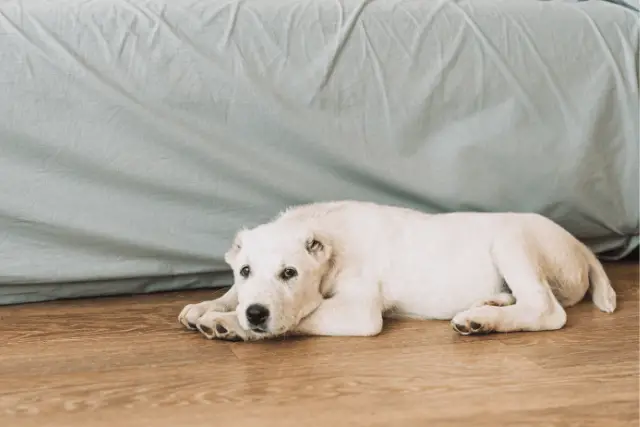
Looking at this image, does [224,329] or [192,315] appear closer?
[224,329]

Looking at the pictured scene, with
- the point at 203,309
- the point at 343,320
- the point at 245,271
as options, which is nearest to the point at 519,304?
the point at 343,320

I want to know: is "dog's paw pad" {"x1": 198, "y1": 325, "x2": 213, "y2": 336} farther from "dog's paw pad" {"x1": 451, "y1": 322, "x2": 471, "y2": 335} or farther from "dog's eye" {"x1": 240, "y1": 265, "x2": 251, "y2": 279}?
"dog's paw pad" {"x1": 451, "y1": 322, "x2": 471, "y2": 335}

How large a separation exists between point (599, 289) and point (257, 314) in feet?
3.11

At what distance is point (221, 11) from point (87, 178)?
1.97 feet

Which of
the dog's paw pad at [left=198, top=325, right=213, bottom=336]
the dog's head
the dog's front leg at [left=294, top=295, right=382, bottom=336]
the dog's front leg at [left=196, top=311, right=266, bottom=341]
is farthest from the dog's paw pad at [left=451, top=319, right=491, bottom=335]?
the dog's paw pad at [left=198, top=325, right=213, bottom=336]

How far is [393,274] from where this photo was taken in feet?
6.55

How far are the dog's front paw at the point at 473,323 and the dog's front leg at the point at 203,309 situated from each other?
579 millimetres

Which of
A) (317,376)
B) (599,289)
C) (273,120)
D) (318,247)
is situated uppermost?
(273,120)

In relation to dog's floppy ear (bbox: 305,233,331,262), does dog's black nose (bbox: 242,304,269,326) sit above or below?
below

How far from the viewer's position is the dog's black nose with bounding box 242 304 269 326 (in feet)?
5.79

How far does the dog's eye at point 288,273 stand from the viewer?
188 centimetres

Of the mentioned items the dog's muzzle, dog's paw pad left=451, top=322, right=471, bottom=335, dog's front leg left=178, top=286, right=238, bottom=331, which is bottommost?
dog's paw pad left=451, top=322, right=471, bottom=335

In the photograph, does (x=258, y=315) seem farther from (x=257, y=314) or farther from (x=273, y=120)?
(x=273, y=120)

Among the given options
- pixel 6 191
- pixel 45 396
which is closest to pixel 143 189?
pixel 6 191
